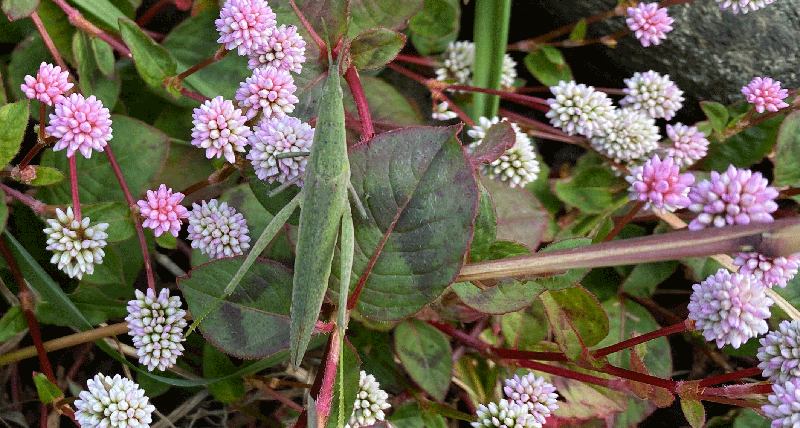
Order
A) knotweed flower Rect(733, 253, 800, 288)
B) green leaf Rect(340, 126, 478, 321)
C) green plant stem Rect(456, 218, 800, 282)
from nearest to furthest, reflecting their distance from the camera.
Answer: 1. green plant stem Rect(456, 218, 800, 282)
2. knotweed flower Rect(733, 253, 800, 288)
3. green leaf Rect(340, 126, 478, 321)

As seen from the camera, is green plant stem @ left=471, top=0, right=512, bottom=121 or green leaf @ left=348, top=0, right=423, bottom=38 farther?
green plant stem @ left=471, top=0, right=512, bottom=121

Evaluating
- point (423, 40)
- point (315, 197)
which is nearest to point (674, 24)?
point (423, 40)

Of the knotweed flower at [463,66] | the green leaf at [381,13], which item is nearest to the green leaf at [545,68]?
the knotweed flower at [463,66]

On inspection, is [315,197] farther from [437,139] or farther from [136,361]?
[136,361]

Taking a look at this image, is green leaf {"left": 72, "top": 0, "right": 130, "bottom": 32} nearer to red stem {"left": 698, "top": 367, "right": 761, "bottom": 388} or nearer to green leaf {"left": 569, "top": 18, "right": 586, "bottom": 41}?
green leaf {"left": 569, "top": 18, "right": 586, "bottom": 41}

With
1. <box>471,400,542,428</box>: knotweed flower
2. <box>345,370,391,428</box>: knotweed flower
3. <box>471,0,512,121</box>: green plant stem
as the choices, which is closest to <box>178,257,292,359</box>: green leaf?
<box>345,370,391,428</box>: knotweed flower

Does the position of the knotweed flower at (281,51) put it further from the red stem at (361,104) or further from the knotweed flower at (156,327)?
the knotweed flower at (156,327)

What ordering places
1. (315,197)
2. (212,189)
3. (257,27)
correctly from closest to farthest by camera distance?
(315,197)
(257,27)
(212,189)
